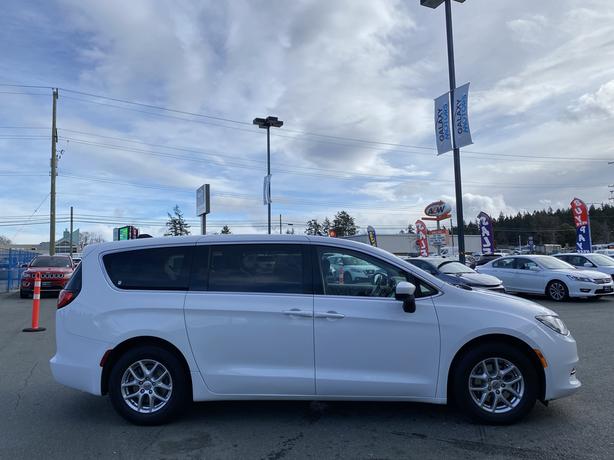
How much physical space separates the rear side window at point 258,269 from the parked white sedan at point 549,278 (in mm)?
12979

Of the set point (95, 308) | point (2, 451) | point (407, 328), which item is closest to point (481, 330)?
point (407, 328)

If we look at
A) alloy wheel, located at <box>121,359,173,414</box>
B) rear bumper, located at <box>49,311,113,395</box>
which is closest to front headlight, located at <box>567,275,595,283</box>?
alloy wheel, located at <box>121,359,173,414</box>

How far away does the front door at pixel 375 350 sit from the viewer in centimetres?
447

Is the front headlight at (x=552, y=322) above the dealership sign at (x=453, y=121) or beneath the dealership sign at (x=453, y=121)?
beneath

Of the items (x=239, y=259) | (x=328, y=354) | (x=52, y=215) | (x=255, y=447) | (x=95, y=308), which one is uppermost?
(x=52, y=215)

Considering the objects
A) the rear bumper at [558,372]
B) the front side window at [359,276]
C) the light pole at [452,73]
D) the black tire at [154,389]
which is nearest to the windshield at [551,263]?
the light pole at [452,73]

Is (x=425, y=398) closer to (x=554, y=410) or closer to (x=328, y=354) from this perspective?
(x=328, y=354)

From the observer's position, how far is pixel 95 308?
4.75 metres

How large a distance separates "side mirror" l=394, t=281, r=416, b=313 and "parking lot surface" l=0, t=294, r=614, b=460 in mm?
1112

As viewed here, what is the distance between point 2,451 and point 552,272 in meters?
15.3

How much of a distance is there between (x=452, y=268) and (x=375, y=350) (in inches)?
423

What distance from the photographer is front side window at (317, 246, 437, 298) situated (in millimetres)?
4645

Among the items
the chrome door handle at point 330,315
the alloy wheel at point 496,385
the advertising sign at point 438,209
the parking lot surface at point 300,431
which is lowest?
the parking lot surface at point 300,431

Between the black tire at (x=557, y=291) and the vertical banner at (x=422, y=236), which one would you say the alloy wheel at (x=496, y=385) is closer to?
the black tire at (x=557, y=291)
